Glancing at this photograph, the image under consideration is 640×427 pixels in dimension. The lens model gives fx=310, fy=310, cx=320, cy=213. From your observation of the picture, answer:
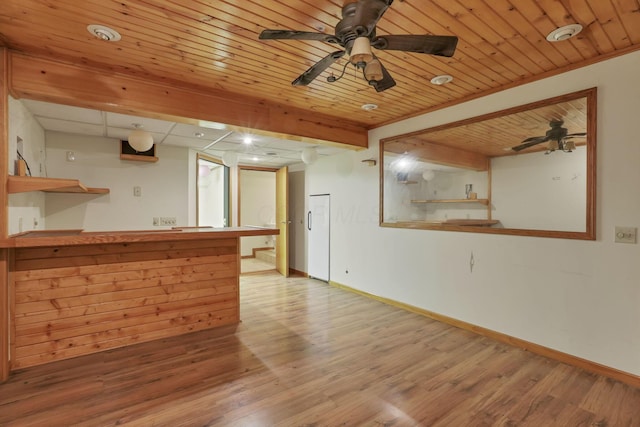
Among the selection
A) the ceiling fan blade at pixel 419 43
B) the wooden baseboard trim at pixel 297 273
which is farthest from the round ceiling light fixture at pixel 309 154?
the ceiling fan blade at pixel 419 43

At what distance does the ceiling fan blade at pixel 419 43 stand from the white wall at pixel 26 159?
302 centimetres

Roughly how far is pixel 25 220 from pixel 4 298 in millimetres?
1071

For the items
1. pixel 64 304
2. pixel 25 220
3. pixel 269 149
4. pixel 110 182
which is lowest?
pixel 64 304

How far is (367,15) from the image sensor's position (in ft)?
5.29

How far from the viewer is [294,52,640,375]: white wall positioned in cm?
242

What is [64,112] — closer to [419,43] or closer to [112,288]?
[112,288]

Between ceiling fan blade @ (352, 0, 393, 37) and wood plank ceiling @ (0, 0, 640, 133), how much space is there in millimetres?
337

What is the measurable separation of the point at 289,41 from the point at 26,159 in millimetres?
2969

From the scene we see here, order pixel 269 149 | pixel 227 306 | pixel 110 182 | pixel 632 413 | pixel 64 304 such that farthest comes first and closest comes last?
→ pixel 269 149
pixel 110 182
pixel 227 306
pixel 64 304
pixel 632 413

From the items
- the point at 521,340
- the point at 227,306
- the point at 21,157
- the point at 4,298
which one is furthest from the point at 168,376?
the point at 521,340

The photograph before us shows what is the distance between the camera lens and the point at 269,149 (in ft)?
16.8

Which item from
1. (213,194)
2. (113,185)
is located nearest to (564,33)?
(113,185)

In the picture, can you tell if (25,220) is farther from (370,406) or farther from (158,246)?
(370,406)

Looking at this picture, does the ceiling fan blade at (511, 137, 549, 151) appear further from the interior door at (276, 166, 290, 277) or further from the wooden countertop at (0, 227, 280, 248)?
the interior door at (276, 166, 290, 277)
